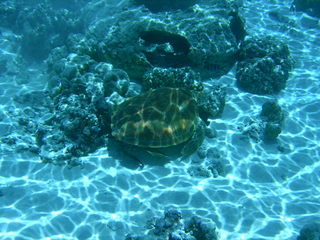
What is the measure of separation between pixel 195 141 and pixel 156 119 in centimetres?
141

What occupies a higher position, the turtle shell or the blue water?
the turtle shell

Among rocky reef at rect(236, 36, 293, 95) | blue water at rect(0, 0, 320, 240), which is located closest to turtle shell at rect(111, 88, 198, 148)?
blue water at rect(0, 0, 320, 240)

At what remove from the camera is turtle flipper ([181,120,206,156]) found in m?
7.90

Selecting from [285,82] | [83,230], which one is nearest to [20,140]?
[83,230]

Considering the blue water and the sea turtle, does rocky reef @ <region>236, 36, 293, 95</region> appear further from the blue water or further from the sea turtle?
the sea turtle

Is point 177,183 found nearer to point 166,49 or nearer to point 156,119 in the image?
point 156,119

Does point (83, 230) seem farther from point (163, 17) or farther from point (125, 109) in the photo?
point (163, 17)

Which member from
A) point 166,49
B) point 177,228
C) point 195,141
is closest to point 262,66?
point 166,49

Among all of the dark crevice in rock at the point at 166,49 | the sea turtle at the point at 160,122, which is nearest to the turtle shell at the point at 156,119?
the sea turtle at the point at 160,122

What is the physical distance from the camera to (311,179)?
7.84 metres

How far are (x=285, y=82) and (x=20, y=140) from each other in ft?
31.2

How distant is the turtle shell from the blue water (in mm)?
923

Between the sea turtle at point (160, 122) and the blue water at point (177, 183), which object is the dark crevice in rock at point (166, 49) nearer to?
the blue water at point (177, 183)

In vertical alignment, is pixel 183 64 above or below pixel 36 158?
above
